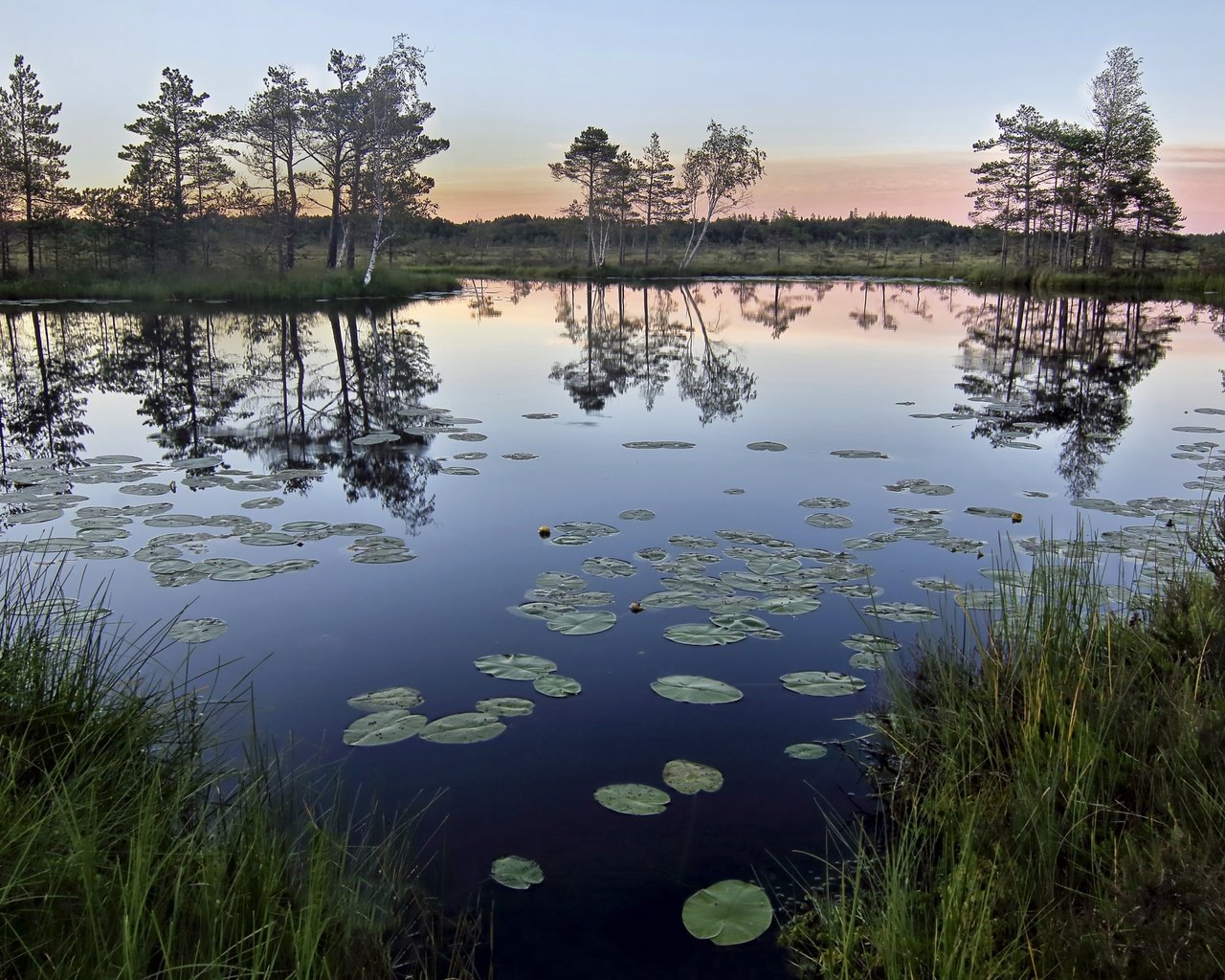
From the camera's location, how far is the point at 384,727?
10.9ft

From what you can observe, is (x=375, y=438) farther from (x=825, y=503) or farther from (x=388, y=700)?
(x=388, y=700)

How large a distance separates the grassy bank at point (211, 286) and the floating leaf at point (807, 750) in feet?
85.4

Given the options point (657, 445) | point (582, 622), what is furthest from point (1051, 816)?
point (657, 445)

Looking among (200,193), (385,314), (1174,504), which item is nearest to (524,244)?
(200,193)

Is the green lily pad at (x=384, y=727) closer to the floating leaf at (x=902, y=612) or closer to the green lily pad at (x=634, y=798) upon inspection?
the green lily pad at (x=634, y=798)

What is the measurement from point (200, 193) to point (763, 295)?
25.4 meters

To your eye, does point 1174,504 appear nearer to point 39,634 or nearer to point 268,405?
point 39,634

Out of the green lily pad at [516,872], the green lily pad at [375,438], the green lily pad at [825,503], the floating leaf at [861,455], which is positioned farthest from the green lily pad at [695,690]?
the green lily pad at [375,438]

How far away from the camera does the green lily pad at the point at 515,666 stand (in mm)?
3742

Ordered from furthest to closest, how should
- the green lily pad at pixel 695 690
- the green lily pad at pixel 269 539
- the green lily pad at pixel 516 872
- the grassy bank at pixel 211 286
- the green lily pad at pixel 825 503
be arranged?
the grassy bank at pixel 211 286 < the green lily pad at pixel 825 503 < the green lily pad at pixel 269 539 < the green lily pad at pixel 695 690 < the green lily pad at pixel 516 872

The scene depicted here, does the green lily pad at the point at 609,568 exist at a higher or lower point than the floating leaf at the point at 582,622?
higher

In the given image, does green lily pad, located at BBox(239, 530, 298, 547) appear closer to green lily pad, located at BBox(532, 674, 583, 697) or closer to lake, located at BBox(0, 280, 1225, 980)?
lake, located at BBox(0, 280, 1225, 980)

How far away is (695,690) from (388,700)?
129cm

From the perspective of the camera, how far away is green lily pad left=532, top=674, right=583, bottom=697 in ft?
11.9
